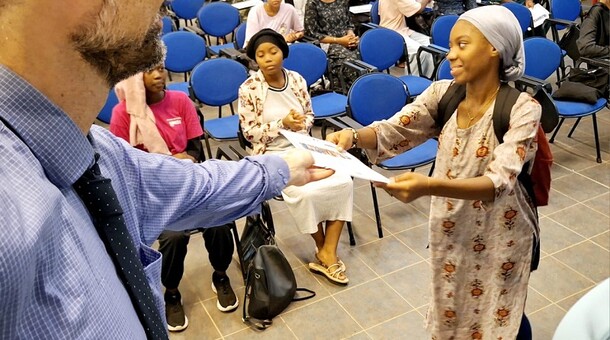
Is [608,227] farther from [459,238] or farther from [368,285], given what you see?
[459,238]

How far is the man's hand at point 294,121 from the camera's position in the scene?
3.16m

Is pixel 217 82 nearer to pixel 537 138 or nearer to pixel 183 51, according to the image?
pixel 183 51

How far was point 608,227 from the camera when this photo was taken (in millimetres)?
3561

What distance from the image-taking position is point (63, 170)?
83 centimetres

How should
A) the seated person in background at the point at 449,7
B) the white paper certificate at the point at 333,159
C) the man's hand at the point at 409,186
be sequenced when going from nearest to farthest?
1. the white paper certificate at the point at 333,159
2. the man's hand at the point at 409,186
3. the seated person in background at the point at 449,7

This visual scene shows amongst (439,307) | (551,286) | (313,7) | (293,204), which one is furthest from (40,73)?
(313,7)

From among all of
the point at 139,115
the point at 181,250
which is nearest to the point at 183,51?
the point at 139,115

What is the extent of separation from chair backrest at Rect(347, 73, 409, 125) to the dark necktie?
9.69 feet

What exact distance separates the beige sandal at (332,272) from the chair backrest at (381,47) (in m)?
2.44

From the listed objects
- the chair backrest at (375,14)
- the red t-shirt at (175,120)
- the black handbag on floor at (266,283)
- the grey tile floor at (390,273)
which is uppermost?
the red t-shirt at (175,120)

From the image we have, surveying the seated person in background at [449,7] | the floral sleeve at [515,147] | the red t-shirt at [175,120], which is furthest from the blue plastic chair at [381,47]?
the floral sleeve at [515,147]

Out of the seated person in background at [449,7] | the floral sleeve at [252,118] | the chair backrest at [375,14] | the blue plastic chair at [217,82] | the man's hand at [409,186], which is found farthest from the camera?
the chair backrest at [375,14]

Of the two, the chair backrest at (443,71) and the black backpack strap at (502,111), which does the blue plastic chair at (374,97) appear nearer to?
the chair backrest at (443,71)

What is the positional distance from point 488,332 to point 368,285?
1.04 m
